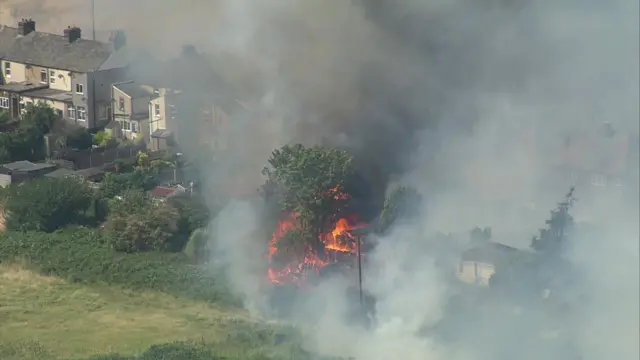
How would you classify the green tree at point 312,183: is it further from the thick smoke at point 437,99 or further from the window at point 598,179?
the window at point 598,179

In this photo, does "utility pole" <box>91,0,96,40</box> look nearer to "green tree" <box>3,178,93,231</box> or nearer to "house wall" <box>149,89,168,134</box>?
"house wall" <box>149,89,168,134</box>

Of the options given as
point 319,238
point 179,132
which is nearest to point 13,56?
point 179,132

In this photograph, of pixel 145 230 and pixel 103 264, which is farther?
pixel 145 230

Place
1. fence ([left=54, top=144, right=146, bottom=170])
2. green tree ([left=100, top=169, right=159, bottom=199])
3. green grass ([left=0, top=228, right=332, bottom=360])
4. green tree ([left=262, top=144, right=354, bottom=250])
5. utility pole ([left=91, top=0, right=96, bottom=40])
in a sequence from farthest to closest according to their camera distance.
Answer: utility pole ([left=91, top=0, right=96, bottom=40])
fence ([left=54, top=144, right=146, bottom=170])
green tree ([left=100, top=169, right=159, bottom=199])
green tree ([left=262, top=144, right=354, bottom=250])
green grass ([left=0, top=228, right=332, bottom=360])

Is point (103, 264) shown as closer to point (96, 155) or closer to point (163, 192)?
point (163, 192)

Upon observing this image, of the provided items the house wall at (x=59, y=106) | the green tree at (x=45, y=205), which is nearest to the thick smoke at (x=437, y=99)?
the green tree at (x=45, y=205)

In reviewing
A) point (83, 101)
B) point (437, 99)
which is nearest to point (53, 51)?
point (83, 101)

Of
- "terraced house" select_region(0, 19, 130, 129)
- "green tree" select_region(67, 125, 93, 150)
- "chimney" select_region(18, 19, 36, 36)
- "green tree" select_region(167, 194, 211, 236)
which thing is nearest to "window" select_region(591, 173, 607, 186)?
"green tree" select_region(167, 194, 211, 236)
